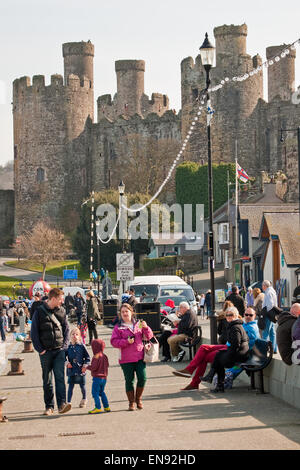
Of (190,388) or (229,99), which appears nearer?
(190,388)

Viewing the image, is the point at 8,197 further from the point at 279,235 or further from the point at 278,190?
the point at 279,235

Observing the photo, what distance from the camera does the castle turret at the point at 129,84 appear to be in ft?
355

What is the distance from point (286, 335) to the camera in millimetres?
13250

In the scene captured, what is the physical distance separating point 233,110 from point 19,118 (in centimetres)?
2270

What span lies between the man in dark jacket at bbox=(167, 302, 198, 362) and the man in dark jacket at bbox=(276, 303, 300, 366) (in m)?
4.78

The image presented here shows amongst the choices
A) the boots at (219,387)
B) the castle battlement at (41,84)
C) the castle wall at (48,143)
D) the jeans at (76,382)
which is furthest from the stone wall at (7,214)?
the jeans at (76,382)

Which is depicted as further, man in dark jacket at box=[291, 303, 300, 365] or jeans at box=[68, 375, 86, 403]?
jeans at box=[68, 375, 86, 403]

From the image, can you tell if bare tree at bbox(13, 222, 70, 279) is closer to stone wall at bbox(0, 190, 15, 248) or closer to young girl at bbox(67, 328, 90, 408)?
stone wall at bbox(0, 190, 15, 248)

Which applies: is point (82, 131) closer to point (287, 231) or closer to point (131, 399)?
point (287, 231)

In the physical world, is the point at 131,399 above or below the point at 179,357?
above

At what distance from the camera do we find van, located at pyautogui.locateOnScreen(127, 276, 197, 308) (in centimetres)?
3120

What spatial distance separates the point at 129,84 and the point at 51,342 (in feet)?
319

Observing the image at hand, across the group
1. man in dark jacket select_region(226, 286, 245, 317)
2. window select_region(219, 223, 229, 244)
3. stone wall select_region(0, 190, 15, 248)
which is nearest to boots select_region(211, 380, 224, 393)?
man in dark jacket select_region(226, 286, 245, 317)

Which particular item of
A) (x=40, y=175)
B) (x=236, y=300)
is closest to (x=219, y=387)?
(x=236, y=300)
